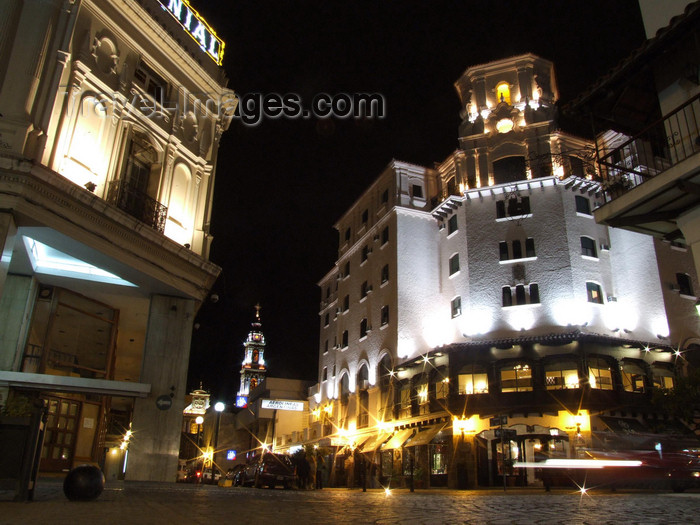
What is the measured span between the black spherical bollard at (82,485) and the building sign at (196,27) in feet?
50.5

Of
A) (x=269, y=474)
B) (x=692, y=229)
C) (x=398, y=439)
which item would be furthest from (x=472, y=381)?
(x=692, y=229)

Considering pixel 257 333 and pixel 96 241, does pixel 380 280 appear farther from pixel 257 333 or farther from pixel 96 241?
pixel 257 333

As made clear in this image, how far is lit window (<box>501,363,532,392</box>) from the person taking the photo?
29.2m

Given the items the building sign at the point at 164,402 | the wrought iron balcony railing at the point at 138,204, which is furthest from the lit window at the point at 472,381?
the wrought iron balcony railing at the point at 138,204

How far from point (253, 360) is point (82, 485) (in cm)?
8155

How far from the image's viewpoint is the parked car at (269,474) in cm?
2155

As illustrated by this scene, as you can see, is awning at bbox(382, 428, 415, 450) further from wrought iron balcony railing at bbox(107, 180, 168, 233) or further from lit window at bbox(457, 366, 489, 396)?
wrought iron balcony railing at bbox(107, 180, 168, 233)

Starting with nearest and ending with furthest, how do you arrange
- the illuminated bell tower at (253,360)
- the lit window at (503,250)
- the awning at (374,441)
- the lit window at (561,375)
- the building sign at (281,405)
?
the lit window at (561,375) < the lit window at (503,250) < the awning at (374,441) < the building sign at (281,405) < the illuminated bell tower at (253,360)

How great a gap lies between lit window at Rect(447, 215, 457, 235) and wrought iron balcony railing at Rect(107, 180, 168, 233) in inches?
902

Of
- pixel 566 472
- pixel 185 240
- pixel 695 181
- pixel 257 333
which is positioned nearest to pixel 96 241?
pixel 185 240

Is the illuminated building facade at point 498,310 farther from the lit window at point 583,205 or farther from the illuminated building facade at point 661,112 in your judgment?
the illuminated building facade at point 661,112

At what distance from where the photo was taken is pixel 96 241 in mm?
13867

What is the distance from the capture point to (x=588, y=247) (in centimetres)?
3209

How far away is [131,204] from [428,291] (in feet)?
77.6
